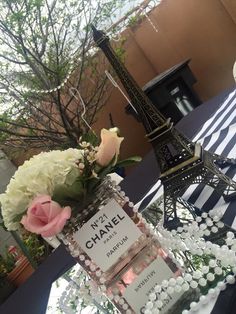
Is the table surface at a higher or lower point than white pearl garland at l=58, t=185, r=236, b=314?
lower

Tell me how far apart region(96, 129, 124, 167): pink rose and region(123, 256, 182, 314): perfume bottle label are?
172mm

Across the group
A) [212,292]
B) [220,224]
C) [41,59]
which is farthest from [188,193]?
[41,59]

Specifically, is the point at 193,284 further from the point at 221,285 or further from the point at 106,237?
the point at 106,237

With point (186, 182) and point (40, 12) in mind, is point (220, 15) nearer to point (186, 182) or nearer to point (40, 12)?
point (40, 12)

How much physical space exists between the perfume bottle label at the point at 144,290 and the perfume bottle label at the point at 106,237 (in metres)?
0.04

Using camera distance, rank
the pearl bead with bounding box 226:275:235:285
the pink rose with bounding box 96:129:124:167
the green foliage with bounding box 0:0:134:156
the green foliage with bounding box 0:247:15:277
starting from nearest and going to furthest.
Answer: the pearl bead with bounding box 226:275:235:285
the pink rose with bounding box 96:129:124:167
the green foliage with bounding box 0:0:134:156
the green foliage with bounding box 0:247:15:277

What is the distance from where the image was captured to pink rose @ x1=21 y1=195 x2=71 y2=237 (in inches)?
21.4

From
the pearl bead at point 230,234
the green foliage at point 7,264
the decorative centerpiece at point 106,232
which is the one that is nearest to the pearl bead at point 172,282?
the decorative centerpiece at point 106,232

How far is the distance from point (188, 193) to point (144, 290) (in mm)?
314

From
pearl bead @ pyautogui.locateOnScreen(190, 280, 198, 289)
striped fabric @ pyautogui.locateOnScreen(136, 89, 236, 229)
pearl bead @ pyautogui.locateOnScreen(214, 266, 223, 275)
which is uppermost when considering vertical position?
pearl bead @ pyautogui.locateOnScreen(190, 280, 198, 289)

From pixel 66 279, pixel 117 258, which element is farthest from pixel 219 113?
pixel 117 258

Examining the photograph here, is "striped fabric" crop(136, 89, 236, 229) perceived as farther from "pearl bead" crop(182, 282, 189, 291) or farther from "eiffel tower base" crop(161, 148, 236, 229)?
"pearl bead" crop(182, 282, 189, 291)

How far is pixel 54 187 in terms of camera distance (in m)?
0.57

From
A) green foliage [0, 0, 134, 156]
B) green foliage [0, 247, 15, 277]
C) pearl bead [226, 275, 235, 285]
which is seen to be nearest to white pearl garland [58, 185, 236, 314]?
pearl bead [226, 275, 235, 285]
